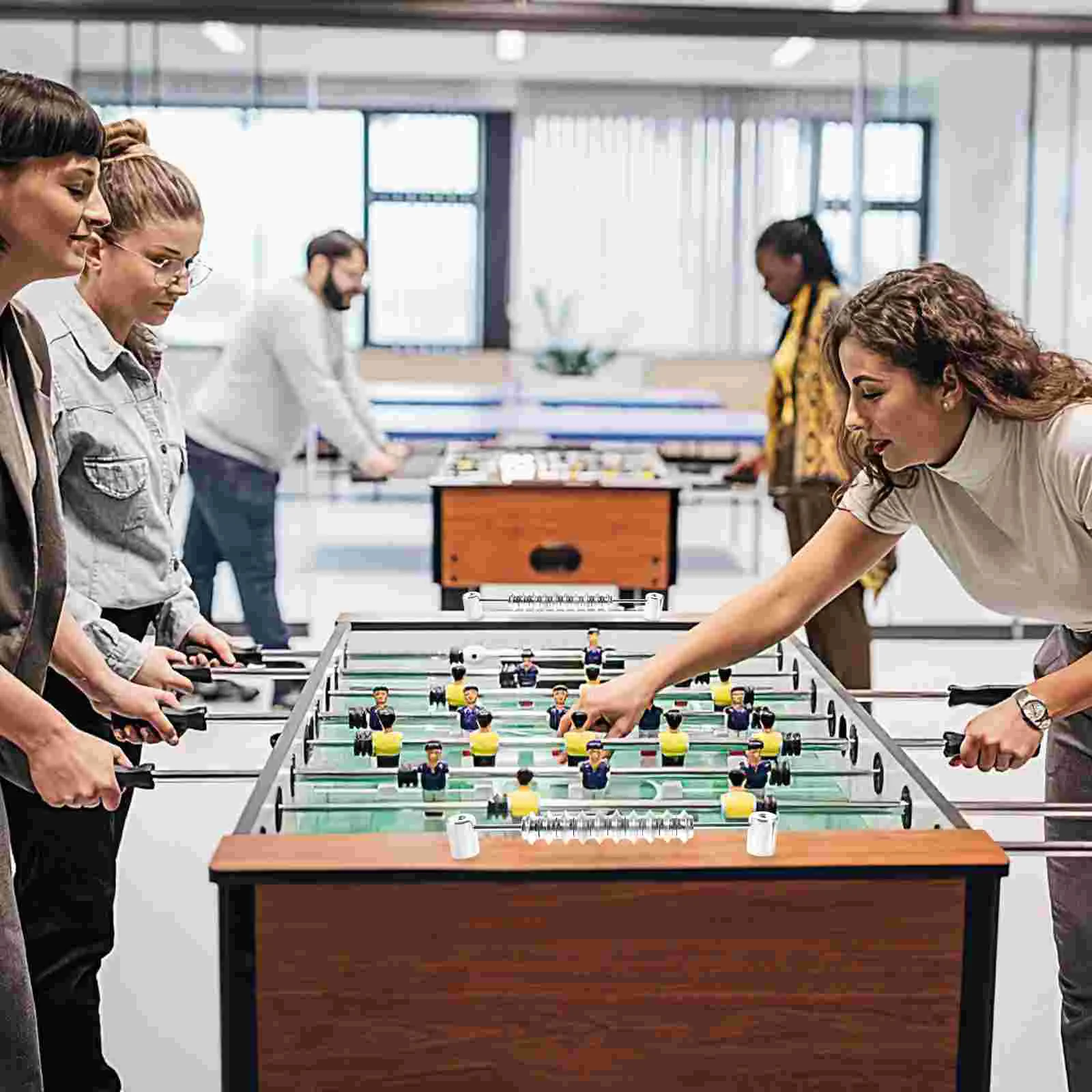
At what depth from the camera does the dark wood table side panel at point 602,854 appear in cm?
173

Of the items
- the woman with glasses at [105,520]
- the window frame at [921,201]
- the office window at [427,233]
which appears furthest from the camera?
the office window at [427,233]

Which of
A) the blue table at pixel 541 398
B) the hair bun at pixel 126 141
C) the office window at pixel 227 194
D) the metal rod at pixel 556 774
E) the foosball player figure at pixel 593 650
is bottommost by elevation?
the metal rod at pixel 556 774

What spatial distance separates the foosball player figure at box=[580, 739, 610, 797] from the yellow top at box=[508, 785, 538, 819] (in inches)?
6.2

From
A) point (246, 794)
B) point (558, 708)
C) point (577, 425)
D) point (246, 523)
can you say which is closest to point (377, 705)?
point (558, 708)

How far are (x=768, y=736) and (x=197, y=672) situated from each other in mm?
921

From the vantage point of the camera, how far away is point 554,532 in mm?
5047

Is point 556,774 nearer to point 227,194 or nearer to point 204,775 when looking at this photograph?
point 204,775

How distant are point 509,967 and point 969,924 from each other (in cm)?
49

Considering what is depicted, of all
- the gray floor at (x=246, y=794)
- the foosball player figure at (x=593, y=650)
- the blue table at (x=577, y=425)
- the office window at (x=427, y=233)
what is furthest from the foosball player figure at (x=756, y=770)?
the office window at (x=427, y=233)

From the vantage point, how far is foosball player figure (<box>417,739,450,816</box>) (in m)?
2.15

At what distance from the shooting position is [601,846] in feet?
5.95

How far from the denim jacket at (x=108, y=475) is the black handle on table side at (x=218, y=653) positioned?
0.10m

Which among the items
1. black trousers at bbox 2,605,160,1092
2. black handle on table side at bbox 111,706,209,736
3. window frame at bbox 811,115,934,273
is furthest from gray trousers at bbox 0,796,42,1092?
window frame at bbox 811,115,934,273

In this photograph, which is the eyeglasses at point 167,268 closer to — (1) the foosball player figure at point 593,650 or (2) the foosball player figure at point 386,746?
(2) the foosball player figure at point 386,746
